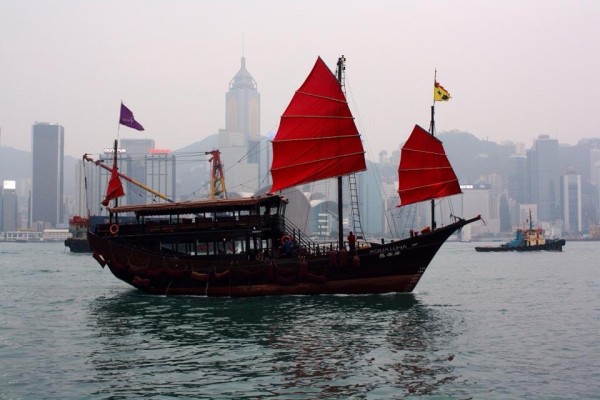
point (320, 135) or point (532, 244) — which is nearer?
point (320, 135)

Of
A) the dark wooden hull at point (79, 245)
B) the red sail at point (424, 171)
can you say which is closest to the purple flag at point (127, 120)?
the red sail at point (424, 171)

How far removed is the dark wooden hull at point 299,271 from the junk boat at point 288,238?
44mm

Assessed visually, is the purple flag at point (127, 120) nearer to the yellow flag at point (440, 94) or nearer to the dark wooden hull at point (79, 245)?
the yellow flag at point (440, 94)

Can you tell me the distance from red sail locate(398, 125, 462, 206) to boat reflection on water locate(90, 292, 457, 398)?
25.6ft

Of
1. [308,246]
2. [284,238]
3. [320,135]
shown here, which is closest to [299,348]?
[284,238]

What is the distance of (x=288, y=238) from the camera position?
3142 cm

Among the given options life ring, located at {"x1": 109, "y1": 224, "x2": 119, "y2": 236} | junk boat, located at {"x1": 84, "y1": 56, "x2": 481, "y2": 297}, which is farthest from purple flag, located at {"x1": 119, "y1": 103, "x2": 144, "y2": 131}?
life ring, located at {"x1": 109, "y1": 224, "x2": 119, "y2": 236}

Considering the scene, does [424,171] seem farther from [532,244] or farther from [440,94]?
[532,244]

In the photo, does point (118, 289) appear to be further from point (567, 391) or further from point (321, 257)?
point (567, 391)

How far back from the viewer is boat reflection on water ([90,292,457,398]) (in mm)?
15242

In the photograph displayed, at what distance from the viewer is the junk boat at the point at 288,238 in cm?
3089

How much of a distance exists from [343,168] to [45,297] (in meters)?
15.7

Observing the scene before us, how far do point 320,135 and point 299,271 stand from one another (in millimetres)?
7557

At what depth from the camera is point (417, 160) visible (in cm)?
3650
